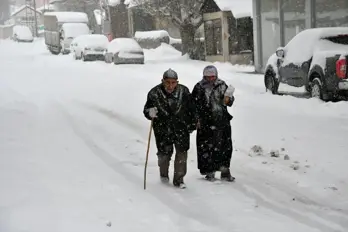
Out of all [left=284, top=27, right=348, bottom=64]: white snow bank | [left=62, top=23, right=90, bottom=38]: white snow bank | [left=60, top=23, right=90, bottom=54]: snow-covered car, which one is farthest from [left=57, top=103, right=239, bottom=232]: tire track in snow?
[left=62, top=23, right=90, bottom=38]: white snow bank

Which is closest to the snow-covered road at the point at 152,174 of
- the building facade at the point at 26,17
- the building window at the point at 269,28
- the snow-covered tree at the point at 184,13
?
the building window at the point at 269,28

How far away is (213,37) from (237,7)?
3.16 m

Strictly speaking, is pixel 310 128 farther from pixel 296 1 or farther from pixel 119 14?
pixel 119 14

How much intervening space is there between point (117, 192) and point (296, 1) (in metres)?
17.2

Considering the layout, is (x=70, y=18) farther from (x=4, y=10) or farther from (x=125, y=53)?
(x=4, y=10)

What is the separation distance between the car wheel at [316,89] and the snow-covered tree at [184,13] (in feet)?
59.4

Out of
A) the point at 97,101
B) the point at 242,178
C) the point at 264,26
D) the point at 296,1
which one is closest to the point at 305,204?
the point at 242,178

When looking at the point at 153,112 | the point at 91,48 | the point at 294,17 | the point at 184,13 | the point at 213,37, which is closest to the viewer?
A: the point at 153,112

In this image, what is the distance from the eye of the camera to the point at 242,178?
7375 millimetres

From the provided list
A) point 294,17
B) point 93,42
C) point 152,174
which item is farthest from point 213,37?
point 152,174

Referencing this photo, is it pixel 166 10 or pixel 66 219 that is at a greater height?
pixel 166 10

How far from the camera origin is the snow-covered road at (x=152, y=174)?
550 cm

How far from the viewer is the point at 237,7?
28.6 m

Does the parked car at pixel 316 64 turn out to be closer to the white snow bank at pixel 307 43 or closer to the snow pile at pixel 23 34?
the white snow bank at pixel 307 43
